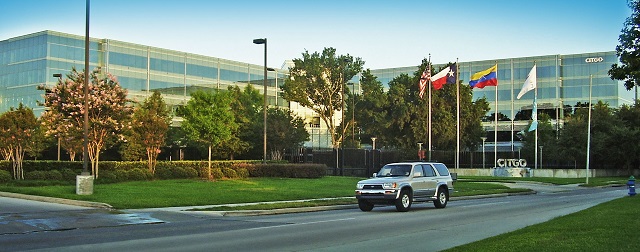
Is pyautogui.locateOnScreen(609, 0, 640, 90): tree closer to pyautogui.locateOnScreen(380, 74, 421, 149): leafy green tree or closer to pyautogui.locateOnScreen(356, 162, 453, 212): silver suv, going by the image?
pyautogui.locateOnScreen(356, 162, 453, 212): silver suv

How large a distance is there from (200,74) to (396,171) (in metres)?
61.2

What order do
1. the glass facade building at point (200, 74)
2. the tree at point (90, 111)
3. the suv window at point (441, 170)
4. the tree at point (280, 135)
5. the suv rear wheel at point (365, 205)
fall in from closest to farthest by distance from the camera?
the suv rear wheel at point (365, 205), the suv window at point (441, 170), the tree at point (90, 111), the tree at point (280, 135), the glass facade building at point (200, 74)

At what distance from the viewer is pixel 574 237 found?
496 inches

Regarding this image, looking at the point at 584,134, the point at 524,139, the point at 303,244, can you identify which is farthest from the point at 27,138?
the point at 524,139

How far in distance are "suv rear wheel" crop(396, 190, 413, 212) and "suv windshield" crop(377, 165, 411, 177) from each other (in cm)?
86

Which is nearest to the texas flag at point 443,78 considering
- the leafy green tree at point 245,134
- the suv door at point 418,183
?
the leafy green tree at point 245,134

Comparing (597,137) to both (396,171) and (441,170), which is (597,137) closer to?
(441,170)

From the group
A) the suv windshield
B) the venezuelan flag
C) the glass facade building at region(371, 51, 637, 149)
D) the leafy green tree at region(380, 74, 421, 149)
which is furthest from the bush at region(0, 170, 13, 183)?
the glass facade building at region(371, 51, 637, 149)

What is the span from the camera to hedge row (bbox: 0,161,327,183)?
33719 mm

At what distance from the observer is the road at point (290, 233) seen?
13164mm

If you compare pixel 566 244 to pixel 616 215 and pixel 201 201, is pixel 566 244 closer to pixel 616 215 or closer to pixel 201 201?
pixel 616 215

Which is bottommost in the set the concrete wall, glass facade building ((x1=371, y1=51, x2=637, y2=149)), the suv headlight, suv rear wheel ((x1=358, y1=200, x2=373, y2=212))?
the concrete wall

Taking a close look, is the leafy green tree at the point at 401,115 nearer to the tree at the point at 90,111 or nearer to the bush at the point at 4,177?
the tree at the point at 90,111

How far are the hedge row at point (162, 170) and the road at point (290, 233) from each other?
15.1m
